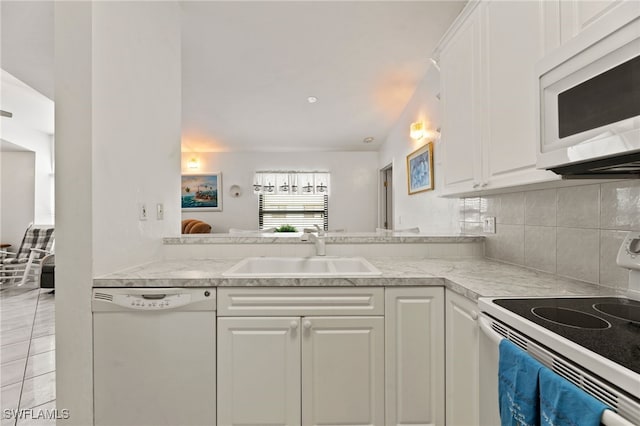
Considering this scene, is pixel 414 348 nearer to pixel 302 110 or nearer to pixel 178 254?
pixel 178 254

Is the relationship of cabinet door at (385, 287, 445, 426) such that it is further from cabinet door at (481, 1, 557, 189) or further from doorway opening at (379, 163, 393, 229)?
doorway opening at (379, 163, 393, 229)

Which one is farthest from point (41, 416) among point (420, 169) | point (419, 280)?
point (420, 169)

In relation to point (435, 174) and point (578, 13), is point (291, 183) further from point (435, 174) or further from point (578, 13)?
point (578, 13)

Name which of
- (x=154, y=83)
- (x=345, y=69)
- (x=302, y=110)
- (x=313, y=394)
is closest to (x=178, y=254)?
(x=154, y=83)

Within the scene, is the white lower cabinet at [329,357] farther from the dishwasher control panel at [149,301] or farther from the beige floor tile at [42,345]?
the beige floor tile at [42,345]

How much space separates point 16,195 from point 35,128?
1204 mm

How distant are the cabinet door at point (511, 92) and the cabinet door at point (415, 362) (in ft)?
2.08

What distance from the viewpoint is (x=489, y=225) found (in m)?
1.86

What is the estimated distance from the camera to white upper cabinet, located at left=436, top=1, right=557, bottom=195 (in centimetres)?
115

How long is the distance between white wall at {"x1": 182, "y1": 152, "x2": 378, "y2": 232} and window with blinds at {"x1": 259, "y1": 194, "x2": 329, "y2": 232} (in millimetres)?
138

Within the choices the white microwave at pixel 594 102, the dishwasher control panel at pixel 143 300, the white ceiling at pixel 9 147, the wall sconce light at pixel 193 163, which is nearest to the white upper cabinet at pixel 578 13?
the white microwave at pixel 594 102

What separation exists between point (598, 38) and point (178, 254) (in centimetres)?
209

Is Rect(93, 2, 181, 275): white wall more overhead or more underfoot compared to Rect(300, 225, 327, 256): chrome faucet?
more overhead

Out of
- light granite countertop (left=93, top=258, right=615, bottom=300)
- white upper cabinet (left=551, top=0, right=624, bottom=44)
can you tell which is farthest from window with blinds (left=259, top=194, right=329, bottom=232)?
white upper cabinet (left=551, top=0, right=624, bottom=44)
